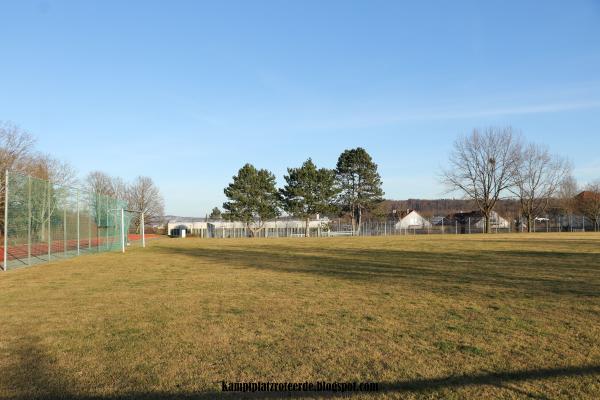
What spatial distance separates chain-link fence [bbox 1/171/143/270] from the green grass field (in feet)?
21.3

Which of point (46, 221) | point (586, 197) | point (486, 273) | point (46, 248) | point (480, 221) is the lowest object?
point (486, 273)

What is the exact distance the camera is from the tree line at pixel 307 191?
6506 centimetres

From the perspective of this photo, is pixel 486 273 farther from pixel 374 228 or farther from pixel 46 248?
pixel 374 228

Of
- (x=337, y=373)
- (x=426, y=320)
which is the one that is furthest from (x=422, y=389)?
(x=426, y=320)

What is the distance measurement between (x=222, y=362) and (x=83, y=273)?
11.6 m

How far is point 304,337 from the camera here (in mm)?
6004

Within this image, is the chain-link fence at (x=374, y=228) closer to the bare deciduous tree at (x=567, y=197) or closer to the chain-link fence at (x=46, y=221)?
the bare deciduous tree at (x=567, y=197)

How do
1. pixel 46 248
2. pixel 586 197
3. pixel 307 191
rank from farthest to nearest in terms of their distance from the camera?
pixel 586 197 < pixel 307 191 < pixel 46 248

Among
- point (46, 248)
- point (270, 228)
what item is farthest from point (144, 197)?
point (46, 248)

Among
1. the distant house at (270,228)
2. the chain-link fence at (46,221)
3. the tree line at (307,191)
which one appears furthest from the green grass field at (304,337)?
the distant house at (270,228)

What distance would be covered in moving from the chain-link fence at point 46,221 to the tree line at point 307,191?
37.8 metres

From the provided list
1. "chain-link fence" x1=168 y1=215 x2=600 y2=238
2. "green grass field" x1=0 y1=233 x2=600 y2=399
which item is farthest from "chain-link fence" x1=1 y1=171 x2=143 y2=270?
"chain-link fence" x1=168 y1=215 x2=600 y2=238

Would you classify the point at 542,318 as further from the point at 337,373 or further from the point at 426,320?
the point at 337,373

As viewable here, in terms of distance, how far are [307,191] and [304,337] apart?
194 feet
